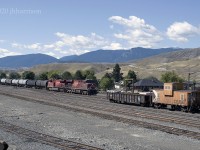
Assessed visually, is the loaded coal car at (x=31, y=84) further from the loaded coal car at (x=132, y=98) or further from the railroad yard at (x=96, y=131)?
the railroad yard at (x=96, y=131)

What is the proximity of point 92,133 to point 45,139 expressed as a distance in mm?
4241

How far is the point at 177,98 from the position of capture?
41.3 metres

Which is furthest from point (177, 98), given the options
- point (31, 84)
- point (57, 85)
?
point (31, 84)

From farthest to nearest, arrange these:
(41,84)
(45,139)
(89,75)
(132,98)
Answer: (89,75), (41,84), (132,98), (45,139)

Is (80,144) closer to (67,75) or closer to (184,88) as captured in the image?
(184,88)

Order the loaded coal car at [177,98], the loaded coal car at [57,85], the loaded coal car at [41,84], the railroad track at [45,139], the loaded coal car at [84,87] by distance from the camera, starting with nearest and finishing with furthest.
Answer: the railroad track at [45,139]
the loaded coal car at [177,98]
the loaded coal car at [84,87]
the loaded coal car at [57,85]
the loaded coal car at [41,84]

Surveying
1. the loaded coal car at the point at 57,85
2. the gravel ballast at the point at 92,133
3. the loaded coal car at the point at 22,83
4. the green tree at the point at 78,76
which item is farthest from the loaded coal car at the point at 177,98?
the green tree at the point at 78,76

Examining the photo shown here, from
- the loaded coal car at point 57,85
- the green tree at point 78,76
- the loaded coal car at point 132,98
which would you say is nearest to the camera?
the loaded coal car at point 132,98

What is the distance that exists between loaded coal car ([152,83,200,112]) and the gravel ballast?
11.2 metres

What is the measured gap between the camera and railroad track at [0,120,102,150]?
71.5ft

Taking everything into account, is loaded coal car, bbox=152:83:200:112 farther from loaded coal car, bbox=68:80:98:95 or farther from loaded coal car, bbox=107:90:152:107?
loaded coal car, bbox=68:80:98:95

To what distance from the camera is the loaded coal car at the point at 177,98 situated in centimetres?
4006

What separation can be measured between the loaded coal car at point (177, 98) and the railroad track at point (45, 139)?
65.0ft

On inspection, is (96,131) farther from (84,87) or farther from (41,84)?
(41,84)
